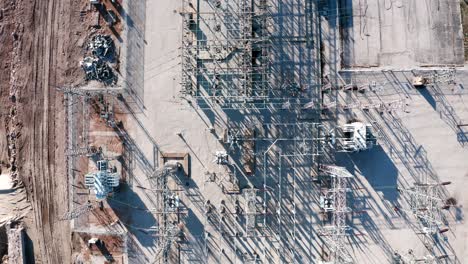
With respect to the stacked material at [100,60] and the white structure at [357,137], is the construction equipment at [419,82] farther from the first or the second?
the stacked material at [100,60]

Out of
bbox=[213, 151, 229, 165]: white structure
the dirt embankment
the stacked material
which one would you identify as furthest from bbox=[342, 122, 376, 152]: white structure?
the dirt embankment

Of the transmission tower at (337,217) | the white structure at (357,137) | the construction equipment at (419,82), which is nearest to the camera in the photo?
the transmission tower at (337,217)

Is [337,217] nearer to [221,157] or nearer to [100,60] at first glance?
[221,157]

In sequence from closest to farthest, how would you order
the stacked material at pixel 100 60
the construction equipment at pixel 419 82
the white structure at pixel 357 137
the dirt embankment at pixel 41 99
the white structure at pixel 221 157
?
1. the white structure at pixel 357 137
2. the white structure at pixel 221 157
3. the construction equipment at pixel 419 82
4. the stacked material at pixel 100 60
5. the dirt embankment at pixel 41 99

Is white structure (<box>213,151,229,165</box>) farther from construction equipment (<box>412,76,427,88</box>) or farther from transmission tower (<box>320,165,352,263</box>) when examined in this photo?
construction equipment (<box>412,76,427,88</box>)

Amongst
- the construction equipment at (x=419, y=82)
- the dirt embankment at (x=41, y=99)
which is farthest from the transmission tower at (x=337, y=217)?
the dirt embankment at (x=41, y=99)

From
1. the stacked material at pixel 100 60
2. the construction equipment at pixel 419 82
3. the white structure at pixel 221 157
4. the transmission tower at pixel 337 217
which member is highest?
the stacked material at pixel 100 60

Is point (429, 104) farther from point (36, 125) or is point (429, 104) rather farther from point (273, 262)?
point (36, 125)
